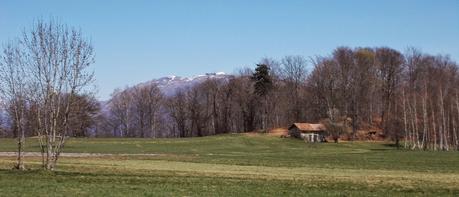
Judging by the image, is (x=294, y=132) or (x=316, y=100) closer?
(x=294, y=132)

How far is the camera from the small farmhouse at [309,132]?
125m

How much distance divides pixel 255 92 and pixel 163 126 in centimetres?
3212

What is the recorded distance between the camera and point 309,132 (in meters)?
126

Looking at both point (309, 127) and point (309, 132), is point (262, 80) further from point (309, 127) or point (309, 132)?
point (309, 132)

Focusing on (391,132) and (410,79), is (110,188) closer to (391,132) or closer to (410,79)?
(391,132)

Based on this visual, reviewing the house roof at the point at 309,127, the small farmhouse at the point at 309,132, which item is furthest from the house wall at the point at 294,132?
the house roof at the point at 309,127

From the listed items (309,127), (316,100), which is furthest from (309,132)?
(316,100)

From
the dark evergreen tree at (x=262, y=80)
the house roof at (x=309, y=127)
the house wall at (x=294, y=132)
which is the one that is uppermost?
the dark evergreen tree at (x=262, y=80)

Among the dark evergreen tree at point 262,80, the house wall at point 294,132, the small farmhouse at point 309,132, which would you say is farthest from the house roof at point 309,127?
the dark evergreen tree at point 262,80

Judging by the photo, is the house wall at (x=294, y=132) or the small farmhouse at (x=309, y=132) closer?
the small farmhouse at (x=309, y=132)

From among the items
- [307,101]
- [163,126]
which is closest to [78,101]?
[307,101]

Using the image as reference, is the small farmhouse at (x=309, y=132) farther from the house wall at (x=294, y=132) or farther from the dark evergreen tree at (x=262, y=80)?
the dark evergreen tree at (x=262, y=80)

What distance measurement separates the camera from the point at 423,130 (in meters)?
115

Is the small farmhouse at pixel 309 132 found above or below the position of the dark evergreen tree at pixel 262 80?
below
